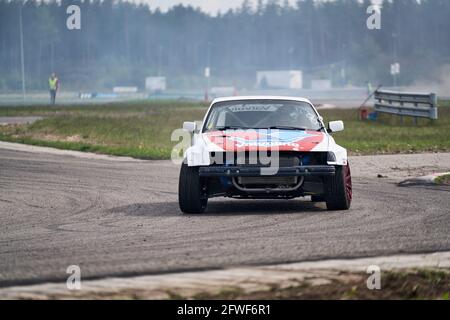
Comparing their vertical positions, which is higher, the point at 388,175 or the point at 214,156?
the point at 214,156

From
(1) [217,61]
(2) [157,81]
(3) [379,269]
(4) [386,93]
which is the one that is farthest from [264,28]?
(3) [379,269]

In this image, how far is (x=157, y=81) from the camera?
330 feet

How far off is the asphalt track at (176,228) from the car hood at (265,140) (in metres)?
0.70

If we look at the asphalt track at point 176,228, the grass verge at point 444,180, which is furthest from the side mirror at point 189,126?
the grass verge at point 444,180

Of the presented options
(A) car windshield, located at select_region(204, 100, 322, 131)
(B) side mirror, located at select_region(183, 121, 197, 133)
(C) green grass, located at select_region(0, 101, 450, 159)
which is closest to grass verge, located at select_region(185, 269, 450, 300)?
(A) car windshield, located at select_region(204, 100, 322, 131)

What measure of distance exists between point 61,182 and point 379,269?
29.4ft

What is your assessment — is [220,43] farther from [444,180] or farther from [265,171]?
[265,171]

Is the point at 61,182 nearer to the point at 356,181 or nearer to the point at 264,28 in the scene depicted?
the point at 356,181

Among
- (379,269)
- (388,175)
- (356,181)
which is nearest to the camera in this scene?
(379,269)

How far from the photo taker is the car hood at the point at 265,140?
1062 centimetres

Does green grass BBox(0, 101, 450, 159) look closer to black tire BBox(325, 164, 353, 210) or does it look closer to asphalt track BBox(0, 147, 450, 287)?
asphalt track BBox(0, 147, 450, 287)

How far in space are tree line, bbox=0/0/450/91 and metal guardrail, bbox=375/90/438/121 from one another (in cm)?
4431

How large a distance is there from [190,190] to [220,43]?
125 meters

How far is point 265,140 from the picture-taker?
1078 cm
